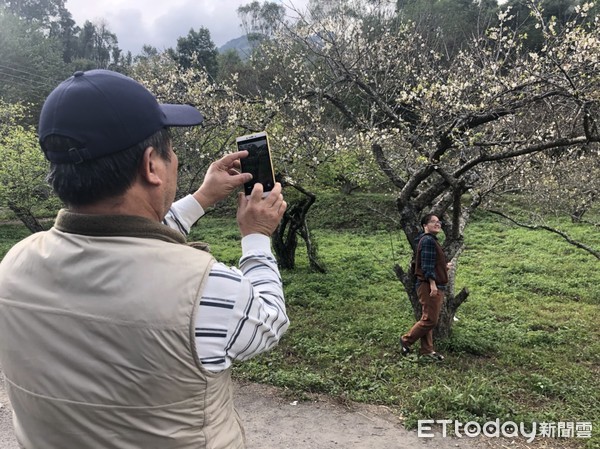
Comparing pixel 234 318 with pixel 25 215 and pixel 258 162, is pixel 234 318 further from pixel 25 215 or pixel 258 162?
pixel 25 215

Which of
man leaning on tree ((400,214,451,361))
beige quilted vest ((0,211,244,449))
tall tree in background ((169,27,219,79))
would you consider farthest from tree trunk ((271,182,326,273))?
tall tree in background ((169,27,219,79))

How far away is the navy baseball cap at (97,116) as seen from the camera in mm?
1135

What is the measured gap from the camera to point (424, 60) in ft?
29.1

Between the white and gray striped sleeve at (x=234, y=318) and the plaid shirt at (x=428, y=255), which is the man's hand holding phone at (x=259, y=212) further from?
the plaid shirt at (x=428, y=255)

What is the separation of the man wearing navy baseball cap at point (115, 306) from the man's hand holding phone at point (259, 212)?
260 mm

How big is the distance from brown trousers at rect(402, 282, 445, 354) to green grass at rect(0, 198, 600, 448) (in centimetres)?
26

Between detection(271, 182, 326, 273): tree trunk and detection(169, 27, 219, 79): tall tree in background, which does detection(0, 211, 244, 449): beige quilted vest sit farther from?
detection(169, 27, 219, 79): tall tree in background

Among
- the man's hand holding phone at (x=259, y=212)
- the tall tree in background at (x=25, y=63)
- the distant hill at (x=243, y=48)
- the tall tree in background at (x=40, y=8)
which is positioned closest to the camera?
the man's hand holding phone at (x=259, y=212)

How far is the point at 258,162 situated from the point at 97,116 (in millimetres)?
687

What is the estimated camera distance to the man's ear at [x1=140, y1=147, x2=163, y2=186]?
3.98 ft

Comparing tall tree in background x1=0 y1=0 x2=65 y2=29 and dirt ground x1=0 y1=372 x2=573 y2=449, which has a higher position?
tall tree in background x1=0 y1=0 x2=65 y2=29

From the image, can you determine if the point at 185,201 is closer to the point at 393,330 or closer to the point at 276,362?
the point at 276,362

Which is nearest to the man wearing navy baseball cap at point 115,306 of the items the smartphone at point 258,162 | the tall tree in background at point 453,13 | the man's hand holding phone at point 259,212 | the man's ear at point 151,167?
the man's ear at point 151,167

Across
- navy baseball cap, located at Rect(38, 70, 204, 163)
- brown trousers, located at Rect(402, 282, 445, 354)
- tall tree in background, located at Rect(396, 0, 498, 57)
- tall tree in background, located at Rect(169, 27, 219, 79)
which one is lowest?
brown trousers, located at Rect(402, 282, 445, 354)
